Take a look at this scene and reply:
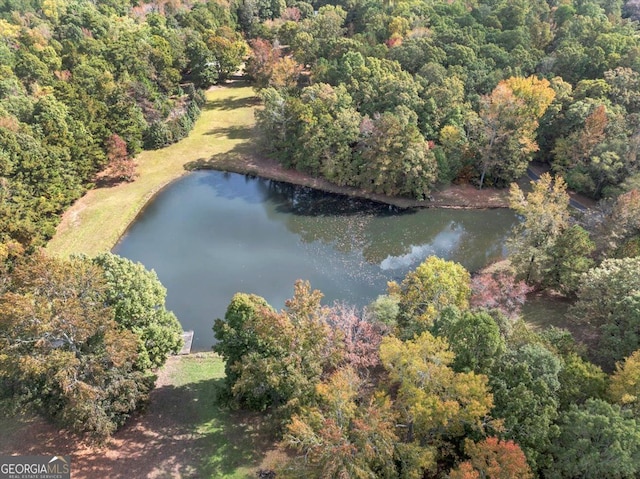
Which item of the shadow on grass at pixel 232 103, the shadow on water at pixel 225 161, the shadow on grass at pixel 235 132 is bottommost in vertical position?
the shadow on water at pixel 225 161

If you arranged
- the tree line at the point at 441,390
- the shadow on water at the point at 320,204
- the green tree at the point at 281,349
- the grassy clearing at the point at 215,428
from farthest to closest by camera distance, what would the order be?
the shadow on water at the point at 320,204 → the grassy clearing at the point at 215,428 → the green tree at the point at 281,349 → the tree line at the point at 441,390

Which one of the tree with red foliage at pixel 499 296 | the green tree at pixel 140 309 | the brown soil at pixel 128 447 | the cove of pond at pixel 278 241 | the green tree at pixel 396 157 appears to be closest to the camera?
the brown soil at pixel 128 447

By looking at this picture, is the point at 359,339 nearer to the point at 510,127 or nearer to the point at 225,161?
the point at 510,127

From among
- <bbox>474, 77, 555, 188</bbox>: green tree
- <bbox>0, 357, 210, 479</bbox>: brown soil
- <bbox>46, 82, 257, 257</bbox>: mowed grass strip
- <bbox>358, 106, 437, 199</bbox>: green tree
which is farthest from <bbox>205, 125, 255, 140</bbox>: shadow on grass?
<bbox>0, 357, 210, 479</bbox>: brown soil

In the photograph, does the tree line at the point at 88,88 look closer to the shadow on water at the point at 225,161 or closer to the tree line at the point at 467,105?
the shadow on water at the point at 225,161

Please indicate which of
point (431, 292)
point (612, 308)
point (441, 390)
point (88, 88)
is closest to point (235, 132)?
point (88, 88)

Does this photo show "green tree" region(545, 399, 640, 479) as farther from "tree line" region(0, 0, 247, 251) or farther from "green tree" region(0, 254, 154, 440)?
"tree line" region(0, 0, 247, 251)

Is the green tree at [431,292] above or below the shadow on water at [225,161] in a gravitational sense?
below

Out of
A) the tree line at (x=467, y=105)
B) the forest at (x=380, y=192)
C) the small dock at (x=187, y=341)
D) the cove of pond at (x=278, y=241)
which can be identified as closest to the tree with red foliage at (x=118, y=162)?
the forest at (x=380, y=192)

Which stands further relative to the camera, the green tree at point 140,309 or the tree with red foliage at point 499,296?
the tree with red foliage at point 499,296
